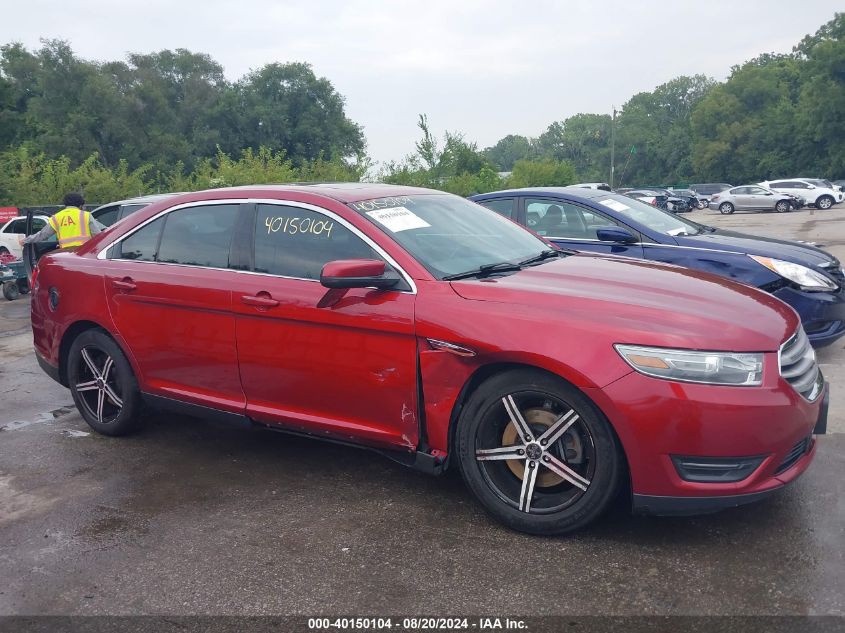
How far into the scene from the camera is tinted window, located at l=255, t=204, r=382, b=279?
12.8 feet

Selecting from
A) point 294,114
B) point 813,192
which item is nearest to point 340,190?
point 813,192

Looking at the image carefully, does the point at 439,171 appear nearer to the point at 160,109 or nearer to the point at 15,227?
the point at 15,227

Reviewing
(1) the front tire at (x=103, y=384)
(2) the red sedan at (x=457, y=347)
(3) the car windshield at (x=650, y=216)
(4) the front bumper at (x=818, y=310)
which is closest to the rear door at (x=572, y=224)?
(3) the car windshield at (x=650, y=216)

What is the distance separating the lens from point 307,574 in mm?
3143

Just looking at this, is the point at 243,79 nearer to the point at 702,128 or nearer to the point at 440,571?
the point at 702,128

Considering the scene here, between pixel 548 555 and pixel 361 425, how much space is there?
3.68 ft

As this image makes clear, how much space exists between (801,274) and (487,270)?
353 centimetres

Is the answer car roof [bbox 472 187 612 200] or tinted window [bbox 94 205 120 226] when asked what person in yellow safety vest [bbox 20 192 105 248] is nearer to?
tinted window [bbox 94 205 120 226]

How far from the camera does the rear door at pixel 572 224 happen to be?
6.85 metres

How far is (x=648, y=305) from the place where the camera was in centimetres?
326

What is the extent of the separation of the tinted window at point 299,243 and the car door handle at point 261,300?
146 millimetres

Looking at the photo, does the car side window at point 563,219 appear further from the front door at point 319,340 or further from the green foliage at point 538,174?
the green foliage at point 538,174

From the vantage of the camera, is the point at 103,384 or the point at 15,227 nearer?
the point at 103,384

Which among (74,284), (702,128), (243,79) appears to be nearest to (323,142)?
(243,79)
